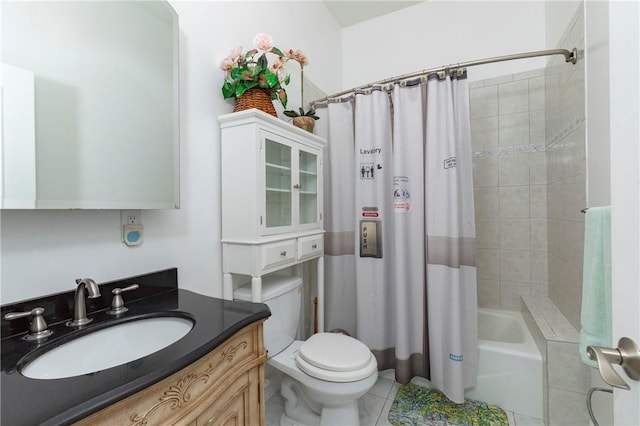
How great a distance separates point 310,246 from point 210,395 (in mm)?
1023

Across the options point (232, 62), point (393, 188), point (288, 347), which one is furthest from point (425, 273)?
point (232, 62)

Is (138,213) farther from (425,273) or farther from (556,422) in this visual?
(556,422)

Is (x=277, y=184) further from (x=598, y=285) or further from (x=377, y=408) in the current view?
(x=377, y=408)

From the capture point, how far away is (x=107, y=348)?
821mm

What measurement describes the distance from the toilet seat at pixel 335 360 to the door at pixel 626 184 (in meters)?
0.92

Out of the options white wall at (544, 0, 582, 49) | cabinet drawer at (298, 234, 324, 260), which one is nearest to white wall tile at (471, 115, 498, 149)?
white wall at (544, 0, 582, 49)

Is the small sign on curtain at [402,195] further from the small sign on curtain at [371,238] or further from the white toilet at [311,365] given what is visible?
the white toilet at [311,365]

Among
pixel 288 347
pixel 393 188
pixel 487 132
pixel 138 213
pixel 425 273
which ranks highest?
pixel 487 132

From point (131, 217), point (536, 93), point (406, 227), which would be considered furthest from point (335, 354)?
point (536, 93)

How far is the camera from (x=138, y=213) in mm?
1078

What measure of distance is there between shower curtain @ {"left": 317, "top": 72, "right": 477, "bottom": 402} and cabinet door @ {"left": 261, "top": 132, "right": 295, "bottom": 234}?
0.54m

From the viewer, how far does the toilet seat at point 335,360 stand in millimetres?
1280

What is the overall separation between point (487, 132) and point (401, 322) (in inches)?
62.7

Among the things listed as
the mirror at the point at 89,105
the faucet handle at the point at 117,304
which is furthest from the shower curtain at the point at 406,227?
the faucet handle at the point at 117,304
